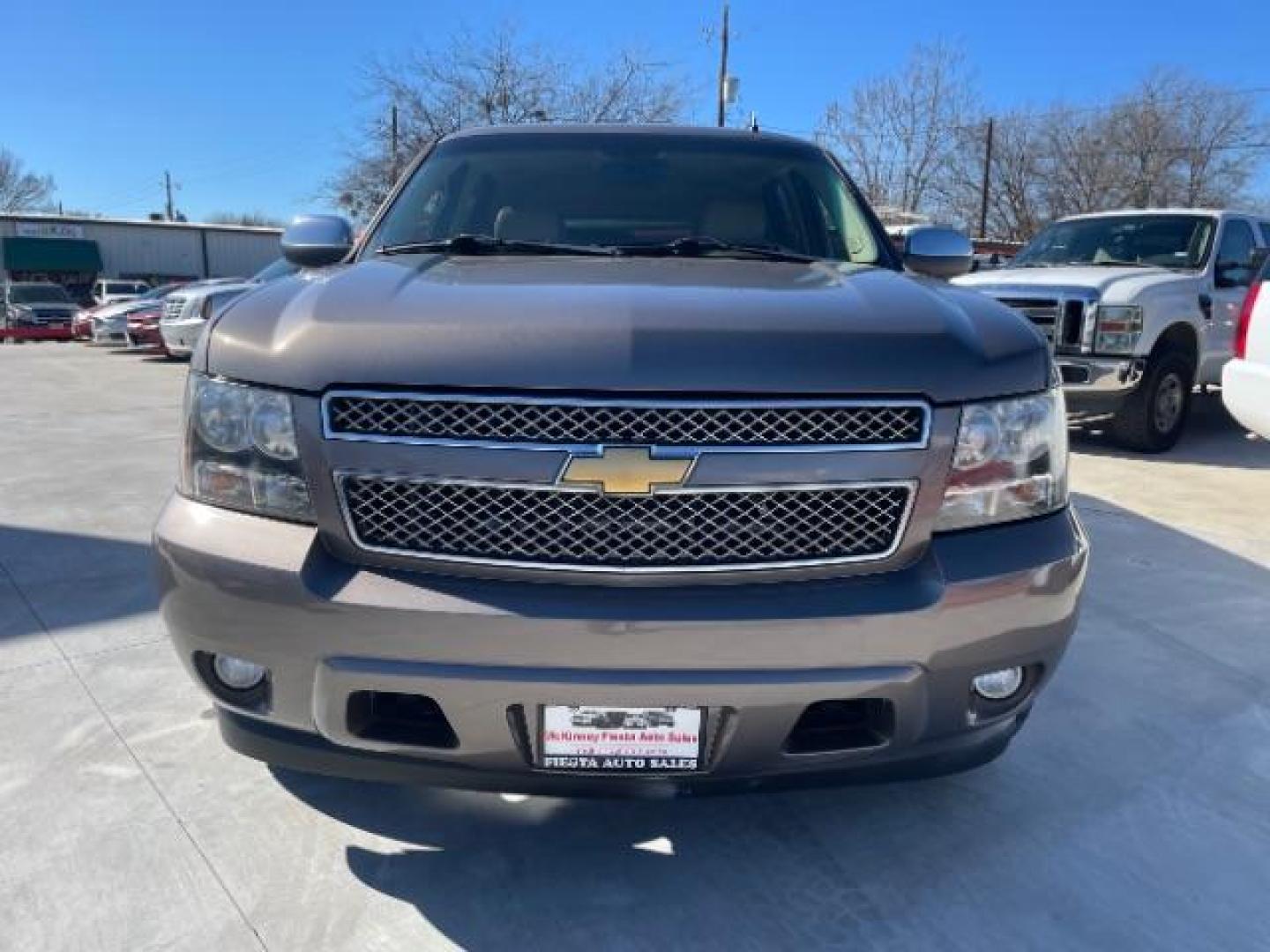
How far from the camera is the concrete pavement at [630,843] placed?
1.97 m

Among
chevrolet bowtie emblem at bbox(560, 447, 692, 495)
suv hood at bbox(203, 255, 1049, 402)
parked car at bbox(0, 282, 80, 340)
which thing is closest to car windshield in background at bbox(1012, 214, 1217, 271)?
suv hood at bbox(203, 255, 1049, 402)

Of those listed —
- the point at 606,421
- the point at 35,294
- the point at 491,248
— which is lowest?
the point at 35,294

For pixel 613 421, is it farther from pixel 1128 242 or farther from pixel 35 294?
pixel 35 294

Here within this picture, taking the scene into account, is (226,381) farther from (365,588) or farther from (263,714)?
(263,714)

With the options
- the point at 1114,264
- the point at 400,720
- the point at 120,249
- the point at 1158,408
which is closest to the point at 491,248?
the point at 400,720

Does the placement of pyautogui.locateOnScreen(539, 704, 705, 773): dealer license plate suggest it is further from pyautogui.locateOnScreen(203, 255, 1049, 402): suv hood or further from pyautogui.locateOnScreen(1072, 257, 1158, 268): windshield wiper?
pyautogui.locateOnScreen(1072, 257, 1158, 268): windshield wiper

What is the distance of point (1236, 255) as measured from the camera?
26.7 ft

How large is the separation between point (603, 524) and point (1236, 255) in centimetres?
843

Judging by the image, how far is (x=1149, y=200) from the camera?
1474 inches

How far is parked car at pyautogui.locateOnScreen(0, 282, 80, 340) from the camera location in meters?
24.8

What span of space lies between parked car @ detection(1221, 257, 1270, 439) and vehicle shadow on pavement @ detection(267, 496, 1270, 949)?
3112 millimetres

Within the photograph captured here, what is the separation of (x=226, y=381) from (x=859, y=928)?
1.72m

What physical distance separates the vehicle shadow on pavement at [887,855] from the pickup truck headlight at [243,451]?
0.88m

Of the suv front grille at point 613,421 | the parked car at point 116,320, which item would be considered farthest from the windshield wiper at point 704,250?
the parked car at point 116,320
